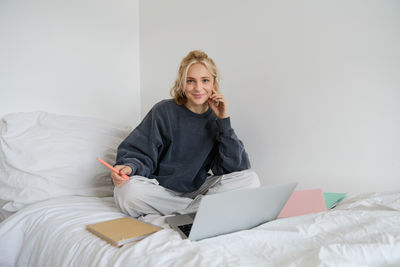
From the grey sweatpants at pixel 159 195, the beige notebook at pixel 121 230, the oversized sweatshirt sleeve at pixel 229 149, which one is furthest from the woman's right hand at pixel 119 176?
the oversized sweatshirt sleeve at pixel 229 149

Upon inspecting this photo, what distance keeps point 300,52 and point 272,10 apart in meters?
0.25

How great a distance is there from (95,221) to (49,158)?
0.47m

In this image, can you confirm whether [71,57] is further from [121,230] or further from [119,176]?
[121,230]

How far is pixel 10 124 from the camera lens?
1275 millimetres

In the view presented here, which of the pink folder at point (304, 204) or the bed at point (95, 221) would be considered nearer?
the bed at point (95, 221)

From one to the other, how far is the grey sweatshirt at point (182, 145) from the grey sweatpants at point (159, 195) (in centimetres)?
6

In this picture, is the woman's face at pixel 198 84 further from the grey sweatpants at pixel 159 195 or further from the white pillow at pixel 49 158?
the white pillow at pixel 49 158

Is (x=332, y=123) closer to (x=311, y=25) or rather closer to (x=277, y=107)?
(x=277, y=107)

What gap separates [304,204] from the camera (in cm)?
94

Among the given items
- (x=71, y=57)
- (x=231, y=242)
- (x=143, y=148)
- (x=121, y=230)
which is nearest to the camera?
(x=231, y=242)

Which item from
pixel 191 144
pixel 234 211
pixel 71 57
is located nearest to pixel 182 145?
pixel 191 144

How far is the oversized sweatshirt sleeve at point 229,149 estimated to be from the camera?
3.99ft

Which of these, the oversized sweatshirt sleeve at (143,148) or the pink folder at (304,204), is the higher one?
the oversized sweatshirt sleeve at (143,148)

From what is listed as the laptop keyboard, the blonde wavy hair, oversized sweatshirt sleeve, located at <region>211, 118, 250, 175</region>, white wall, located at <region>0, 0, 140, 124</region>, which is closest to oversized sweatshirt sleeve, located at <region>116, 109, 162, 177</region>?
the blonde wavy hair
